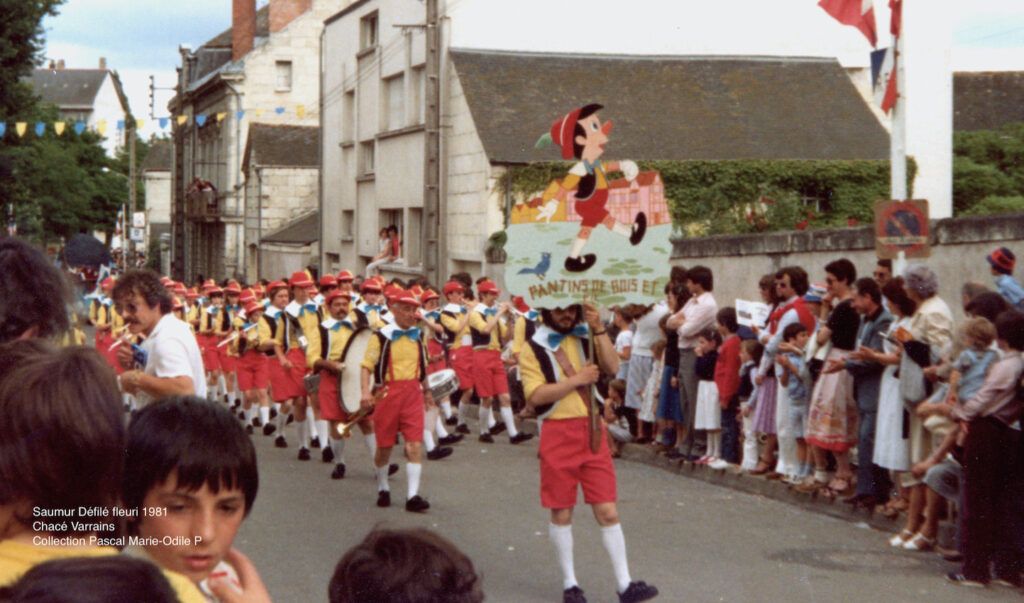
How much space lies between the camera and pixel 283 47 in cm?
5391

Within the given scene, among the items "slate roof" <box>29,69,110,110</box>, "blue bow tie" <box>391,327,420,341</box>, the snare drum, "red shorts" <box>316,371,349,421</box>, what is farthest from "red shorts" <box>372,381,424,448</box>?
"slate roof" <box>29,69,110,110</box>

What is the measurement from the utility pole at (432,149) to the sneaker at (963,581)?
17.8 metres

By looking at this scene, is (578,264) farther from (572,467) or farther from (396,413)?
(396,413)

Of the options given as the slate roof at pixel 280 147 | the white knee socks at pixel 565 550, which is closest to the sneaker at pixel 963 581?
the white knee socks at pixel 565 550

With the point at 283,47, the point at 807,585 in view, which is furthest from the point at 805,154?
the point at 283,47

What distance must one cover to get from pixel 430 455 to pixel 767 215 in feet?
42.0

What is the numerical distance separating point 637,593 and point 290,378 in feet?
30.4

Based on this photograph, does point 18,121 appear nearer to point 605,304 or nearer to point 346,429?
point 346,429

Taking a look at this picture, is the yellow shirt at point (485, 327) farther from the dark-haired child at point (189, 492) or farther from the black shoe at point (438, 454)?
the dark-haired child at point (189, 492)

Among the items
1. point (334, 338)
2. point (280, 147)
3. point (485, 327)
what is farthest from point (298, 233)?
point (334, 338)

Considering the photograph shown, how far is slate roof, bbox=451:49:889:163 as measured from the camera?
1081 inches

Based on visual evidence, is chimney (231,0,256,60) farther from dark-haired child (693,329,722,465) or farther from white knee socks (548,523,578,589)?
white knee socks (548,523,578,589)

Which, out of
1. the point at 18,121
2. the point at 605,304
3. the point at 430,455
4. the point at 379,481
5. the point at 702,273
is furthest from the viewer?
the point at 18,121

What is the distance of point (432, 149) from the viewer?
26.3 m
